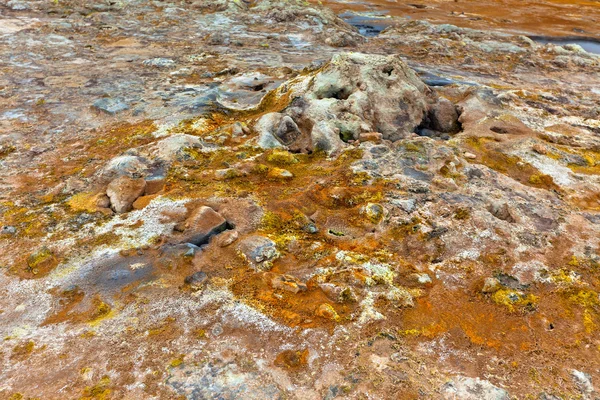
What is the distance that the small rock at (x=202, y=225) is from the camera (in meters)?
5.10

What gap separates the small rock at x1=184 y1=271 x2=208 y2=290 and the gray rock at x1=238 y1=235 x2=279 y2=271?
1.76ft

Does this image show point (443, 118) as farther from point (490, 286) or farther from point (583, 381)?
point (583, 381)

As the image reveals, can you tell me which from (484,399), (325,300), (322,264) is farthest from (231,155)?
(484,399)

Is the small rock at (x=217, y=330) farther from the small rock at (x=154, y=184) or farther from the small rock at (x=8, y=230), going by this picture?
the small rock at (x=8, y=230)

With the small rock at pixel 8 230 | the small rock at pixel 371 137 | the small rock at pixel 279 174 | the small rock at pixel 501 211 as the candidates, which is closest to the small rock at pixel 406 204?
the small rock at pixel 501 211

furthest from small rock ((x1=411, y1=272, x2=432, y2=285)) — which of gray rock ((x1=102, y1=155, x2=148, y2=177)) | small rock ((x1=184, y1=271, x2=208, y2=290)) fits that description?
gray rock ((x1=102, y1=155, x2=148, y2=177))

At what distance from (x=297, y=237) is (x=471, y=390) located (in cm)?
250

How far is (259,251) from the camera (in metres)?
4.88

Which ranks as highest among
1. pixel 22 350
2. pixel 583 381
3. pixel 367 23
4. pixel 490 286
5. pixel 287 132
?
pixel 367 23

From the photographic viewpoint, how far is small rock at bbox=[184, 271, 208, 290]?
14.7 ft

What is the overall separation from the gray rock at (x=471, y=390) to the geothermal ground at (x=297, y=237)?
0.05 feet

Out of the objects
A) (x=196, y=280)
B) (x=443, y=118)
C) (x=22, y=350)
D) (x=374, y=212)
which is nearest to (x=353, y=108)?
(x=443, y=118)

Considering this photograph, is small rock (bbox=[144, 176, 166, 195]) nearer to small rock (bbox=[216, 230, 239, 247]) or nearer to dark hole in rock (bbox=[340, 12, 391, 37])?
small rock (bbox=[216, 230, 239, 247])

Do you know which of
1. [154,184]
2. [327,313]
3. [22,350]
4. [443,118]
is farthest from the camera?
[443,118]
